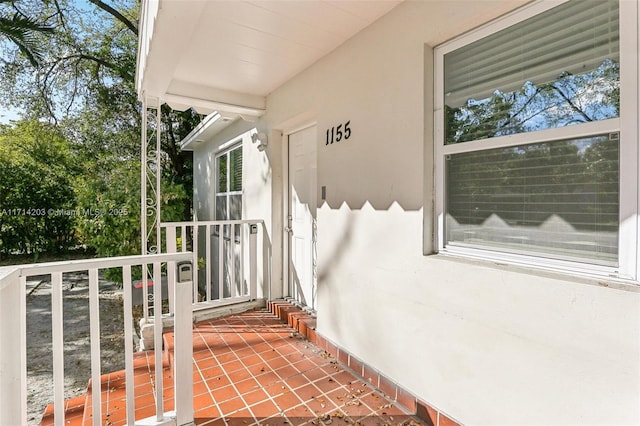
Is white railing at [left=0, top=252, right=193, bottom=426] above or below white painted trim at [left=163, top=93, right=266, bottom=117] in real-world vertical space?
below

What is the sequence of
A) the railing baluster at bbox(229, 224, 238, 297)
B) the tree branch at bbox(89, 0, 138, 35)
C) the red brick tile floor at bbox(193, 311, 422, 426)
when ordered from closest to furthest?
the red brick tile floor at bbox(193, 311, 422, 426) < the railing baluster at bbox(229, 224, 238, 297) < the tree branch at bbox(89, 0, 138, 35)

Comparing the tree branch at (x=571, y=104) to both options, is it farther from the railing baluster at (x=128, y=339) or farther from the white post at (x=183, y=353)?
the railing baluster at (x=128, y=339)

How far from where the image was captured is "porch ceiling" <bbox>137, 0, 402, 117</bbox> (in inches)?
86.8

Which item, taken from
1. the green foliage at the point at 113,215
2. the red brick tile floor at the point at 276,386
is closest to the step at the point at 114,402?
the red brick tile floor at the point at 276,386

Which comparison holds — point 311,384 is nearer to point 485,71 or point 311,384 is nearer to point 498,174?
point 498,174

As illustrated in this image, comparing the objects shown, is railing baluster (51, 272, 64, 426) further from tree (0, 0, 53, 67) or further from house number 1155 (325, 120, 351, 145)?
tree (0, 0, 53, 67)

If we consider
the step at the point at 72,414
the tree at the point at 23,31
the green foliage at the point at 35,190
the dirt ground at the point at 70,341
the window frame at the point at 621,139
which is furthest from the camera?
the green foliage at the point at 35,190

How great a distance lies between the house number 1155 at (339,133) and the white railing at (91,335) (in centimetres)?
157

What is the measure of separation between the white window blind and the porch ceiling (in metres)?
0.72

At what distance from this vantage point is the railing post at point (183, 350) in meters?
1.95

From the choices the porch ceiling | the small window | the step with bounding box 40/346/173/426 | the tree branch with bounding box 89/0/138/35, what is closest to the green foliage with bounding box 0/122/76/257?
the tree branch with bounding box 89/0/138/35

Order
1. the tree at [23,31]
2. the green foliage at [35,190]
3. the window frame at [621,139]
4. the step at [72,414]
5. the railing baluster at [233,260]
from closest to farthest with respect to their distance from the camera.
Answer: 1. the window frame at [621,139]
2. the step at [72,414]
3. the railing baluster at [233,260]
4. the tree at [23,31]
5. the green foliage at [35,190]

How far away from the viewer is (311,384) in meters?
2.48

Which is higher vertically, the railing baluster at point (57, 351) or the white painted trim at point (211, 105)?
the white painted trim at point (211, 105)
